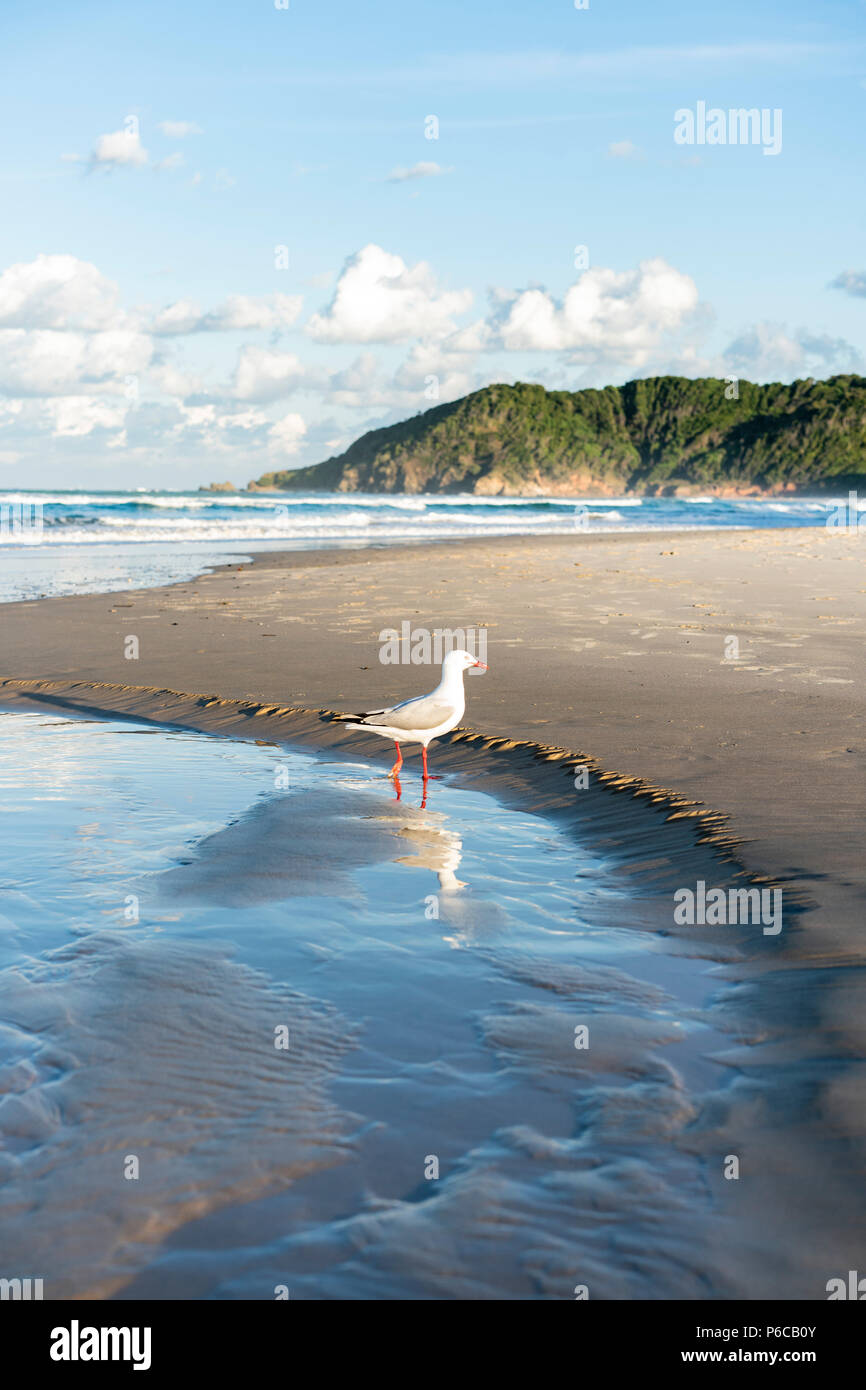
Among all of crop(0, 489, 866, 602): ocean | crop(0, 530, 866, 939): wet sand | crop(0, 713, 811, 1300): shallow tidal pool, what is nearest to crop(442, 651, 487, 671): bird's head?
crop(0, 530, 866, 939): wet sand

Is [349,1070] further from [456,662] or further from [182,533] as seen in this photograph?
[182,533]

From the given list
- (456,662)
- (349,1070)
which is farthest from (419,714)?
(349,1070)

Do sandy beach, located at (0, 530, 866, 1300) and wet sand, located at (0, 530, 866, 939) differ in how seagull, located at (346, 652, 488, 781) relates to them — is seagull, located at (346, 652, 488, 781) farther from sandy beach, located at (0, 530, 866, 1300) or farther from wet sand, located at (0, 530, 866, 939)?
wet sand, located at (0, 530, 866, 939)

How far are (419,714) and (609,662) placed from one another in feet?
12.0

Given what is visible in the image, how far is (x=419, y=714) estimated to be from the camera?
7.61 meters

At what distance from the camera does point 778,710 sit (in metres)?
8.50

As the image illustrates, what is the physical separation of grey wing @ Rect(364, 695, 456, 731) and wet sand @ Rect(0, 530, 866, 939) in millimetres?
661

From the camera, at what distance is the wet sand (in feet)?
21.2

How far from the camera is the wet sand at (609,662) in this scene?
21.2ft

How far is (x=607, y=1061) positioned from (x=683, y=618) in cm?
1073

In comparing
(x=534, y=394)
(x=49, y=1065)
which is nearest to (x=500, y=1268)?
(x=49, y=1065)

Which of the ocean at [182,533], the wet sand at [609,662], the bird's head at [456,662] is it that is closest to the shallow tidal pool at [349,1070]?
the wet sand at [609,662]
